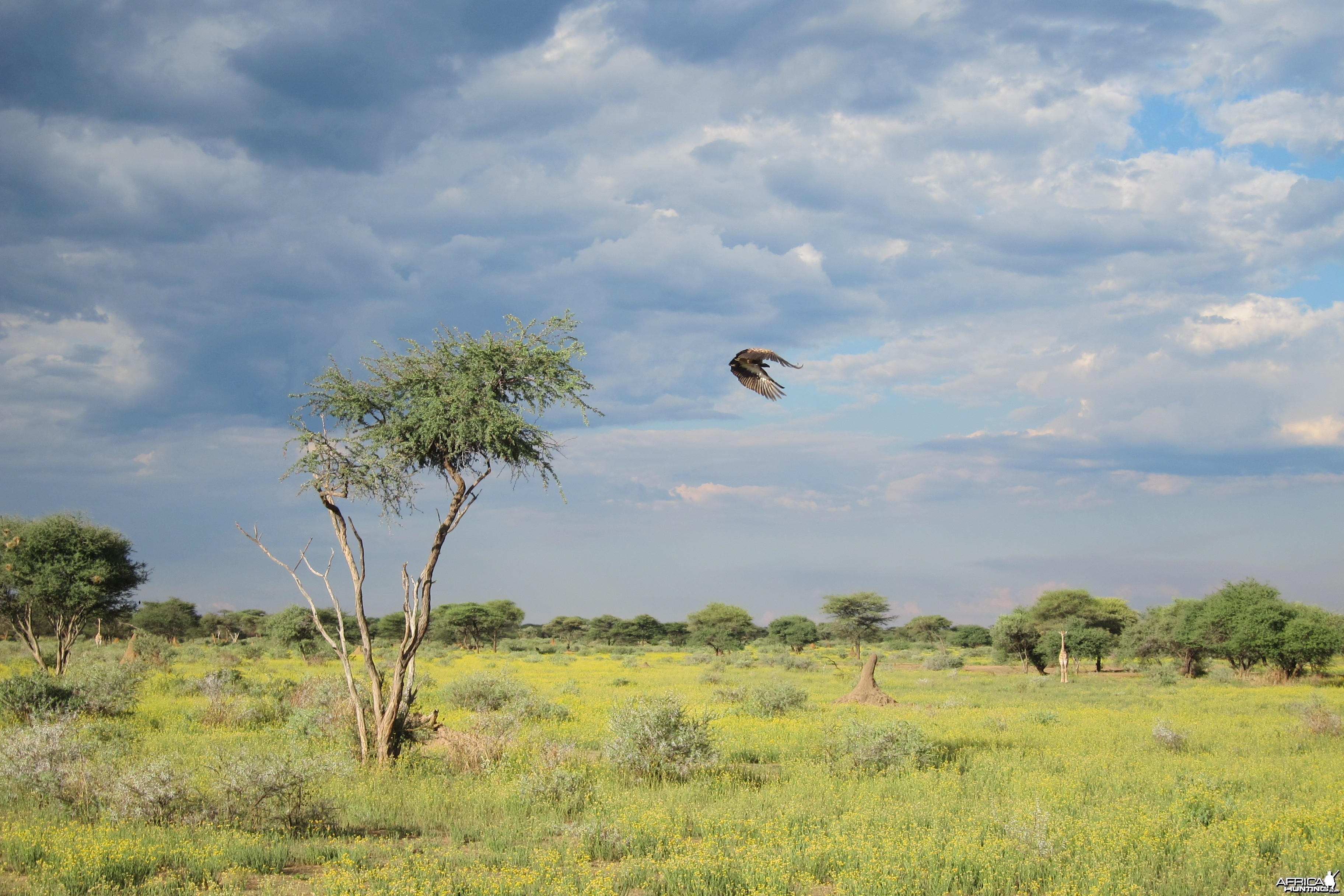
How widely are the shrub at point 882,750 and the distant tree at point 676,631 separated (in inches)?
3487

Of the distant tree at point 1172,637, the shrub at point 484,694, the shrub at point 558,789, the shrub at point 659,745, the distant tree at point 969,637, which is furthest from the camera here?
the distant tree at point 969,637

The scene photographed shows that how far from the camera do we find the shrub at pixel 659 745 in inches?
536

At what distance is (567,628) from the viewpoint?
11294 centimetres

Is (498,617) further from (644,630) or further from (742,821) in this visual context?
(742,821)

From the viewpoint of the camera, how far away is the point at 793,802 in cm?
1153

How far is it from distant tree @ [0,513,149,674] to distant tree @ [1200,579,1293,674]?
Result: 2186 inches

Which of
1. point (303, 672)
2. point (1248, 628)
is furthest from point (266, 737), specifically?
point (1248, 628)

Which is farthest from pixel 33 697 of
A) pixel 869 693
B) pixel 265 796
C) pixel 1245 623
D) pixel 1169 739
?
pixel 1245 623

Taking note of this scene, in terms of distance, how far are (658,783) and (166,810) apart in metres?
6.92

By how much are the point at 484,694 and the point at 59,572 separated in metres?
19.9

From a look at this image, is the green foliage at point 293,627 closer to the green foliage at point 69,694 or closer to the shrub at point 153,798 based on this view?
the green foliage at point 69,694

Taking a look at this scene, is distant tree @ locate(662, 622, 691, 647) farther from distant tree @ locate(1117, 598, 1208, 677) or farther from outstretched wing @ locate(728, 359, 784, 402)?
outstretched wing @ locate(728, 359, 784, 402)

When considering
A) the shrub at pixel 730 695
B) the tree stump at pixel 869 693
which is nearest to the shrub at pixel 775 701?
the shrub at pixel 730 695

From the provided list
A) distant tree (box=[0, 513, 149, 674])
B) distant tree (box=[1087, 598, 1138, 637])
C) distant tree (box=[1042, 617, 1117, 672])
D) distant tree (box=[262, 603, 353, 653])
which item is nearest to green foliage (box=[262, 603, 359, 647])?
distant tree (box=[262, 603, 353, 653])
